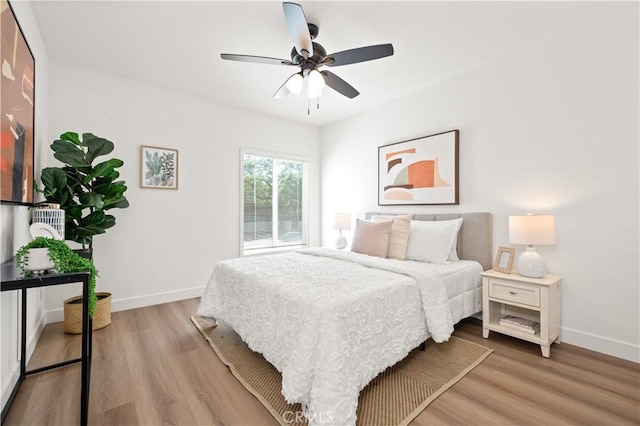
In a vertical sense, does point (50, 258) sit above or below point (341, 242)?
above

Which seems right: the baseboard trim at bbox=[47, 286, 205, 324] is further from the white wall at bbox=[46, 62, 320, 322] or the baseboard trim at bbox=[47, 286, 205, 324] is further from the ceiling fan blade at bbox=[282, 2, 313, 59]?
the ceiling fan blade at bbox=[282, 2, 313, 59]

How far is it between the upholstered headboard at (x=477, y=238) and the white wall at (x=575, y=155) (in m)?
0.09

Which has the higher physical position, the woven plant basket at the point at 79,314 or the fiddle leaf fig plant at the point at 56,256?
the fiddle leaf fig plant at the point at 56,256

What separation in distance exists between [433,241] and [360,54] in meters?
1.88

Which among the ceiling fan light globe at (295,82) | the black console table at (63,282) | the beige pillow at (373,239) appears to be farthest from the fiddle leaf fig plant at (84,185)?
the beige pillow at (373,239)

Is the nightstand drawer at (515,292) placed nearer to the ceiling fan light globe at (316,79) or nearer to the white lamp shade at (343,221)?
the white lamp shade at (343,221)

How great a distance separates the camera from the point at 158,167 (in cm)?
345

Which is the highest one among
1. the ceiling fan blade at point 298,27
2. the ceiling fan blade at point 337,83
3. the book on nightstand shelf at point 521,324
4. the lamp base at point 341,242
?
the ceiling fan blade at point 298,27

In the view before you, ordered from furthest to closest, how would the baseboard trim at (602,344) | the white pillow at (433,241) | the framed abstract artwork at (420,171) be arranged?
the framed abstract artwork at (420,171) → the white pillow at (433,241) → the baseboard trim at (602,344)

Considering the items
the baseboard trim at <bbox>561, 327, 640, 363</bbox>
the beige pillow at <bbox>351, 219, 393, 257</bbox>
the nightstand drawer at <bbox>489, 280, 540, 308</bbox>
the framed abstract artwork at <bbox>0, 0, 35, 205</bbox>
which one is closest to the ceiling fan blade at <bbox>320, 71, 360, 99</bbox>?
the beige pillow at <bbox>351, 219, 393, 257</bbox>

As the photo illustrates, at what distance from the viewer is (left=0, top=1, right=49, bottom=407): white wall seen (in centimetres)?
165

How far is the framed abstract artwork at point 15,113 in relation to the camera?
1.52 meters

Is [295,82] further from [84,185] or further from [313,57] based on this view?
[84,185]

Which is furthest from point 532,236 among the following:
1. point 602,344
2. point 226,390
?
point 226,390
